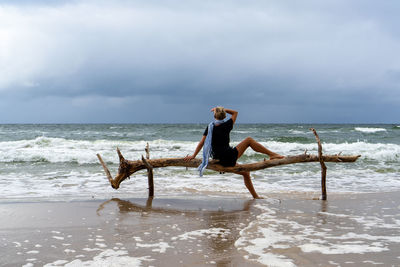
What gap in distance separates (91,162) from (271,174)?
26.4 ft

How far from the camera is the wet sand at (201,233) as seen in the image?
397 centimetres

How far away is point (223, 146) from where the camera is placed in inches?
284

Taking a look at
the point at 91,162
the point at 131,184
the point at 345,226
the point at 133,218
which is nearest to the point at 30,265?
the point at 133,218

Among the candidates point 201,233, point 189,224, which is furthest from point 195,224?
point 201,233

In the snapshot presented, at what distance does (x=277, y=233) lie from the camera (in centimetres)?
500

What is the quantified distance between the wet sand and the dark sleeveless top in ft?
2.87

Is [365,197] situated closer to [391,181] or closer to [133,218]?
[391,181]

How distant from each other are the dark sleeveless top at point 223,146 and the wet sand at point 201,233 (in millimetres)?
876

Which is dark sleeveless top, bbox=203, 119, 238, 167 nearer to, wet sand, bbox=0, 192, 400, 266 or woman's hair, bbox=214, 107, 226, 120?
woman's hair, bbox=214, 107, 226, 120

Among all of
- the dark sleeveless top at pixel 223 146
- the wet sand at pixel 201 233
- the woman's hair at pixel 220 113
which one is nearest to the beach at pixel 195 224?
the wet sand at pixel 201 233

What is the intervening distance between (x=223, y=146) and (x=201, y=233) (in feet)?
8.23

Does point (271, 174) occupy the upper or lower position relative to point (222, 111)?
lower

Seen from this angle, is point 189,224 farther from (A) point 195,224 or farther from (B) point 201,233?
(B) point 201,233

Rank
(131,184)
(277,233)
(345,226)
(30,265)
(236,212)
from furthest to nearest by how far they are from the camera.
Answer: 1. (131,184)
2. (236,212)
3. (345,226)
4. (277,233)
5. (30,265)
